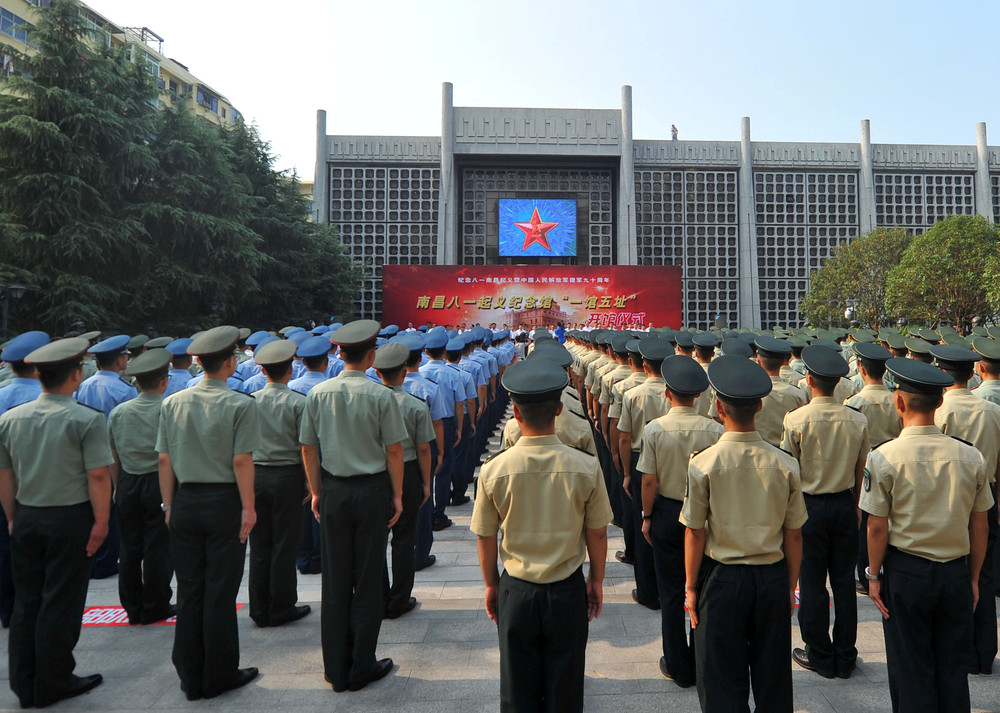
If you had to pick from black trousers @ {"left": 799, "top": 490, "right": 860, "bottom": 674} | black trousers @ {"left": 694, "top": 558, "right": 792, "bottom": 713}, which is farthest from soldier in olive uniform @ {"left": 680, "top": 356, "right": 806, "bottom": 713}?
black trousers @ {"left": 799, "top": 490, "right": 860, "bottom": 674}

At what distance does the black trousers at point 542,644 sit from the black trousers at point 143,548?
2446mm

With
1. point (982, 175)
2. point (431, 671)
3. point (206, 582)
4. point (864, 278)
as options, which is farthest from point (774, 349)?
point (982, 175)

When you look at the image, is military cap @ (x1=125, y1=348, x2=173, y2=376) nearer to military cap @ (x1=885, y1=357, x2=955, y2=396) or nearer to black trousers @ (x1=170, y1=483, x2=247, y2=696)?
black trousers @ (x1=170, y1=483, x2=247, y2=696)

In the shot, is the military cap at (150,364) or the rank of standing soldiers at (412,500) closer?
the rank of standing soldiers at (412,500)

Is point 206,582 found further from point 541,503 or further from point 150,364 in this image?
point 541,503

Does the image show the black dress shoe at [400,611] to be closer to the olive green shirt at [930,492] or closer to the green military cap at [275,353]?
the green military cap at [275,353]

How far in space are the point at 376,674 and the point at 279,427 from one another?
1.38 metres

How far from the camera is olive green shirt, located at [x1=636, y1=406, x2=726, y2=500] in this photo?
2779 mm

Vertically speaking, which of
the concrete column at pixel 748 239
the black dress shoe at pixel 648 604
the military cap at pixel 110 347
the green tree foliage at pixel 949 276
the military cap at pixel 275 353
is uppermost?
the concrete column at pixel 748 239

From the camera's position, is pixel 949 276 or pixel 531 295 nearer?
pixel 949 276

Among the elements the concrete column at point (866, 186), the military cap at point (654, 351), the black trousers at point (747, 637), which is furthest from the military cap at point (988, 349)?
the concrete column at point (866, 186)

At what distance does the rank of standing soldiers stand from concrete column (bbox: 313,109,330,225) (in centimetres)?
2231

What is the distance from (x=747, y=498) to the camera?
2.06 metres

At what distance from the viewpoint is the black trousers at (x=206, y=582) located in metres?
2.71
